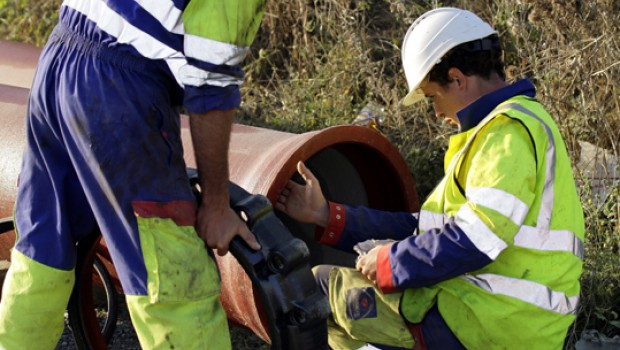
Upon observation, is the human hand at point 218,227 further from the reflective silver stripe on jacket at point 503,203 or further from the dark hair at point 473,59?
the dark hair at point 473,59

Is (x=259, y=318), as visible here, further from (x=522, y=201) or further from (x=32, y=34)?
(x=32, y=34)

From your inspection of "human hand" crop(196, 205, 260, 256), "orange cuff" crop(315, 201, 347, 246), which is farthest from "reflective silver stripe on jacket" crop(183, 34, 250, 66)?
"orange cuff" crop(315, 201, 347, 246)

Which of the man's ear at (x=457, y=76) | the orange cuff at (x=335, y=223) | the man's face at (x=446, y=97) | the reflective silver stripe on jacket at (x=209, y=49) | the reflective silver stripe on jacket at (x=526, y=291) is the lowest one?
the orange cuff at (x=335, y=223)

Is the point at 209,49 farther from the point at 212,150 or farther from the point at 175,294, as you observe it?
the point at 175,294

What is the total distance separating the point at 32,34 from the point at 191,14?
5245mm

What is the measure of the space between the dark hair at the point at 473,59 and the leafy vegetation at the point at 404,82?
1.27 metres

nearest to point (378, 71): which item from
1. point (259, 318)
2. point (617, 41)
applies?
point (617, 41)

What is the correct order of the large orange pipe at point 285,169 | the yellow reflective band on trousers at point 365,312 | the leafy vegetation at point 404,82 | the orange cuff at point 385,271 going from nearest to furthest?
the orange cuff at point 385,271
the yellow reflective band on trousers at point 365,312
the large orange pipe at point 285,169
the leafy vegetation at point 404,82

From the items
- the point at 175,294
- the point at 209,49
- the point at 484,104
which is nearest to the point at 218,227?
the point at 175,294

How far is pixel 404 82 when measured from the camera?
5355mm

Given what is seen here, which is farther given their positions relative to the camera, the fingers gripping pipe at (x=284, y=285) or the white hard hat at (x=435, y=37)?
the white hard hat at (x=435, y=37)

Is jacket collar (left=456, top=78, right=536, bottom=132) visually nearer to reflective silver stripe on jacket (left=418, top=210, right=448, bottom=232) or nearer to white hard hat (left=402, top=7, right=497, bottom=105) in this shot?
white hard hat (left=402, top=7, right=497, bottom=105)

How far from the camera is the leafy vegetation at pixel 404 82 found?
13.2 ft

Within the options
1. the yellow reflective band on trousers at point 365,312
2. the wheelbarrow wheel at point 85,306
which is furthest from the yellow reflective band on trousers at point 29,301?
the yellow reflective band on trousers at point 365,312
